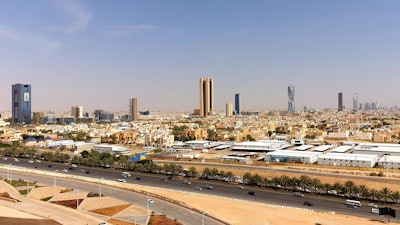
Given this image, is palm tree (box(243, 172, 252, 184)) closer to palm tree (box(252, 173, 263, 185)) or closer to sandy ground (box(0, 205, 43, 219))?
palm tree (box(252, 173, 263, 185))

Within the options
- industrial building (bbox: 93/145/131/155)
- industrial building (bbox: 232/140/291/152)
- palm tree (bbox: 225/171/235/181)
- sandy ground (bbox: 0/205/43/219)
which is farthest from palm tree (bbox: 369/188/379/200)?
industrial building (bbox: 93/145/131/155)

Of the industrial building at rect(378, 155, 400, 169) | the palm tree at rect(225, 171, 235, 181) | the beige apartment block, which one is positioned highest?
the beige apartment block

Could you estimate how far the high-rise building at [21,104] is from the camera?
6368 inches

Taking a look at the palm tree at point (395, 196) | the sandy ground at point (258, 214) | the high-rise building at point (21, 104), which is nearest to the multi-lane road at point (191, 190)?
the sandy ground at point (258, 214)

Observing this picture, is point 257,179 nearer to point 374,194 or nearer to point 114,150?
point 374,194

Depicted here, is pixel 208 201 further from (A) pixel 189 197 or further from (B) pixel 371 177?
(B) pixel 371 177

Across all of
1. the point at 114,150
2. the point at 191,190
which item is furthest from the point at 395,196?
the point at 114,150

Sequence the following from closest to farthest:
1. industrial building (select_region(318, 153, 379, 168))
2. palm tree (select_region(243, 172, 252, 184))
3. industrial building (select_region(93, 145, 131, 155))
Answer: palm tree (select_region(243, 172, 252, 184)) → industrial building (select_region(318, 153, 379, 168)) → industrial building (select_region(93, 145, 131, 155))

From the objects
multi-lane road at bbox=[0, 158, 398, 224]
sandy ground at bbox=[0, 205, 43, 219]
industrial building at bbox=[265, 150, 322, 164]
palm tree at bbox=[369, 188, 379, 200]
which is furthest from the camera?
industrial building at bbox=[265, 150, 322, 164]

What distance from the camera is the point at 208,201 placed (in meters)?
29.2

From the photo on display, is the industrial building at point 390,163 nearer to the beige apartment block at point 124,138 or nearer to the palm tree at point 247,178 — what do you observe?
the palm tree at point 247,178

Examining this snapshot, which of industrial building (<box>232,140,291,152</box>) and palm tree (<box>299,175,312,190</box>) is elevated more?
industrial building (<box>232,140,291,152</box>)

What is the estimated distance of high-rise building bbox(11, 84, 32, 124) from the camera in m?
162

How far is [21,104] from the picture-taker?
530 feet
